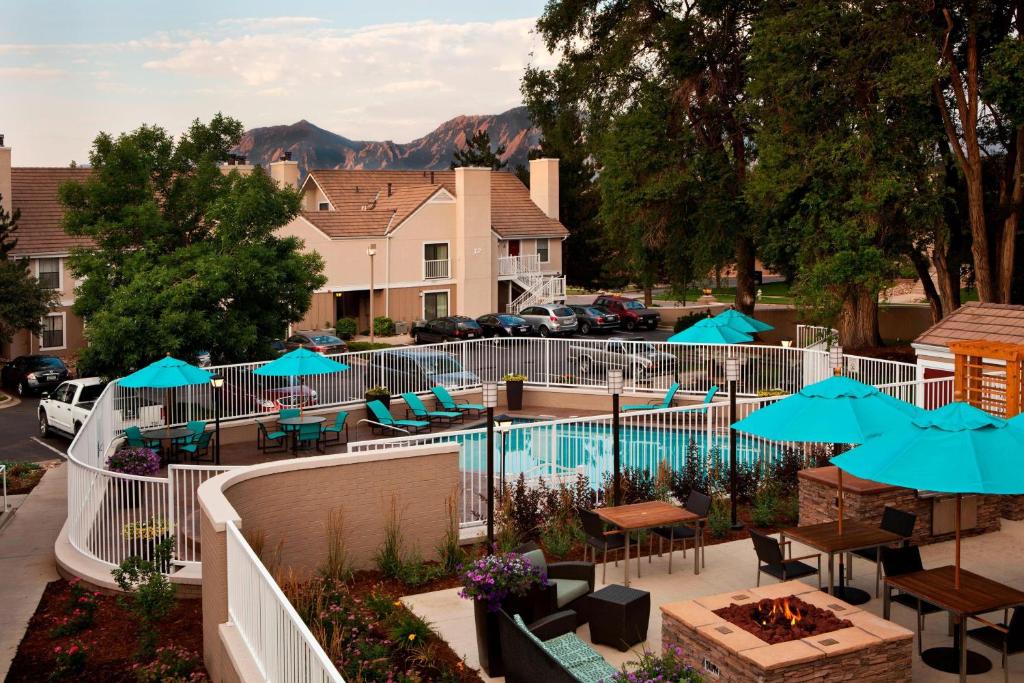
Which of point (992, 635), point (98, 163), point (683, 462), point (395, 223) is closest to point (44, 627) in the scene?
point (683, 462)

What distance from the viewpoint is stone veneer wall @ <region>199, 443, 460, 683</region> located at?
1254 cm

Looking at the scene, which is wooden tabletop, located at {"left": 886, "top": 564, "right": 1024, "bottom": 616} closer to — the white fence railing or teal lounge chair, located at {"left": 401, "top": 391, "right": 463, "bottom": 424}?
the white fence railing

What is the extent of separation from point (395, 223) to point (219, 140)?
2067 centimetres

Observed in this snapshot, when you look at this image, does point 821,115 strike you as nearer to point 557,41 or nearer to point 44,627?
point 557,41

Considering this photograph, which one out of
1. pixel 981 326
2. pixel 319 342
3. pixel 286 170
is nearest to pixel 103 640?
pixel 981 326

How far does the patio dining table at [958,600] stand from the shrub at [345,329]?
4049cm

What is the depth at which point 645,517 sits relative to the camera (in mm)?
12656

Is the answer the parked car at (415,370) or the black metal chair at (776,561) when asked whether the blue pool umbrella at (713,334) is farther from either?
the black metal chair at (776,561)

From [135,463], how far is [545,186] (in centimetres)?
4513

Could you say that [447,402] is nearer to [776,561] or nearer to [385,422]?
[385,422]

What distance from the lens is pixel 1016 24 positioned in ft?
106

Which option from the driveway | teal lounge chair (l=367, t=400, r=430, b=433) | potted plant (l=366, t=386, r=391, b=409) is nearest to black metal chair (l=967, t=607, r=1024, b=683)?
teal lounge chair (l=367, t=400, r=430, b=433)

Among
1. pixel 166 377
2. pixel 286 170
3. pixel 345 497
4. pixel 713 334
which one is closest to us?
pixel 345 497

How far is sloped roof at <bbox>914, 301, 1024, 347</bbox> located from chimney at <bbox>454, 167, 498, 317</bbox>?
113 feet
